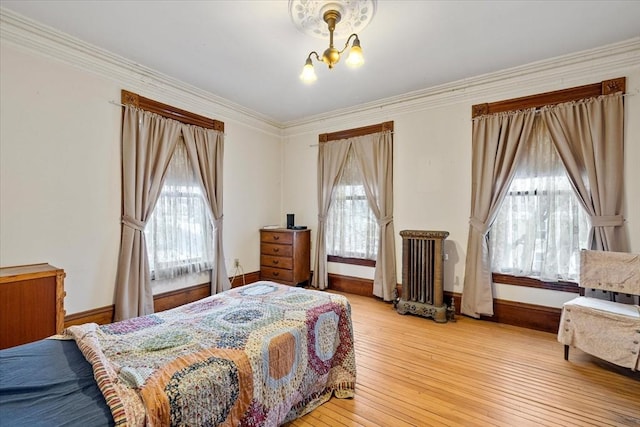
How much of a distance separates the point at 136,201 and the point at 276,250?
6.82ft

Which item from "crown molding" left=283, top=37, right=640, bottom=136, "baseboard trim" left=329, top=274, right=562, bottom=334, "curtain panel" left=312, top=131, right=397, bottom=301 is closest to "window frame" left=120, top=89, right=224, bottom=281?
"curtain panel" left=312, top=131, right=397, bottom=301

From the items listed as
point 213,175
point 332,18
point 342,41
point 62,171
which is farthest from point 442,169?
point 62,171

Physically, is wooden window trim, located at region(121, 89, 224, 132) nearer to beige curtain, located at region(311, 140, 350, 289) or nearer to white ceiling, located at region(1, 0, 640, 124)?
white ceiling, located at region(1, 0, 640, 124)

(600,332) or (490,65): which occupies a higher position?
(490,65)

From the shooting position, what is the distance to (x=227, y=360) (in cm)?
131

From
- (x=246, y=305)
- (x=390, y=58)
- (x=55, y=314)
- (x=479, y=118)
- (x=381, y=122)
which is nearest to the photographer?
(x=246, y=305)

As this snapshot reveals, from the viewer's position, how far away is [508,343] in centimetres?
282

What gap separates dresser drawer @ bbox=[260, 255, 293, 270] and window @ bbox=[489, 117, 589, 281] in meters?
2.73

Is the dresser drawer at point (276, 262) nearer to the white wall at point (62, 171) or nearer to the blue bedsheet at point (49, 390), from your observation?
the white wall at point (62, 171)

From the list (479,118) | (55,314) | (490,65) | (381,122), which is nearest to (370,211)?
(381,122)

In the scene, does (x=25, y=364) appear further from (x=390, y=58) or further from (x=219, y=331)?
(x=390, y=58)

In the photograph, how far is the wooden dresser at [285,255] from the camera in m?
4.42

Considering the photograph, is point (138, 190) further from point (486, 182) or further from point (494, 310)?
point (494, 310)

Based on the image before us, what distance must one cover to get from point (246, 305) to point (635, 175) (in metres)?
3.68
